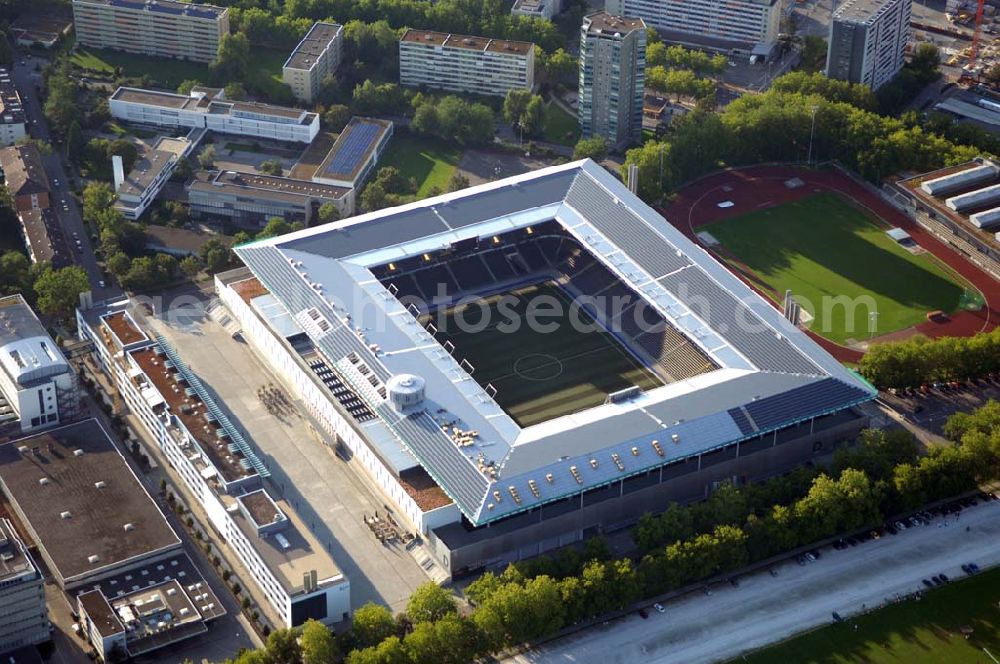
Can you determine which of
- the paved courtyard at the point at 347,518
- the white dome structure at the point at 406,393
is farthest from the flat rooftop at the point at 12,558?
the white dome structure at the point at 406,393

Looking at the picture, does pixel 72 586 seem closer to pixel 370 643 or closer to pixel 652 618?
pixel 370 643

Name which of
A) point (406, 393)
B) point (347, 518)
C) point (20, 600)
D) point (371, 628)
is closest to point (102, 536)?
point (20, 600)

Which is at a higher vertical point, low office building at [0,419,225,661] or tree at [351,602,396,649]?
low office building at [0,419,225,661]

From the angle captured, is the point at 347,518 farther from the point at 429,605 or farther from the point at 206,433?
the point at 429,605

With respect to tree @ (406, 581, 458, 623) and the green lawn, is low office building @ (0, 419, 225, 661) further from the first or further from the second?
the green lawn

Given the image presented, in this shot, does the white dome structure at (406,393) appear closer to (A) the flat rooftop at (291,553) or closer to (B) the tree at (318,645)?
(A) the flat rooftop at (291,553)

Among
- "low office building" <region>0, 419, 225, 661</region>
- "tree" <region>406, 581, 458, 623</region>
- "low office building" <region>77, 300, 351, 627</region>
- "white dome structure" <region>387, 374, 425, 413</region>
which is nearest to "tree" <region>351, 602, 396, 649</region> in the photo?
"tree" <region>406, 581, 458, 623</region>

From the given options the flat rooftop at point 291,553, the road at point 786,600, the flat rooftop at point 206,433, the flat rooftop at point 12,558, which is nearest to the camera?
the flat rooftop at point 12,558
